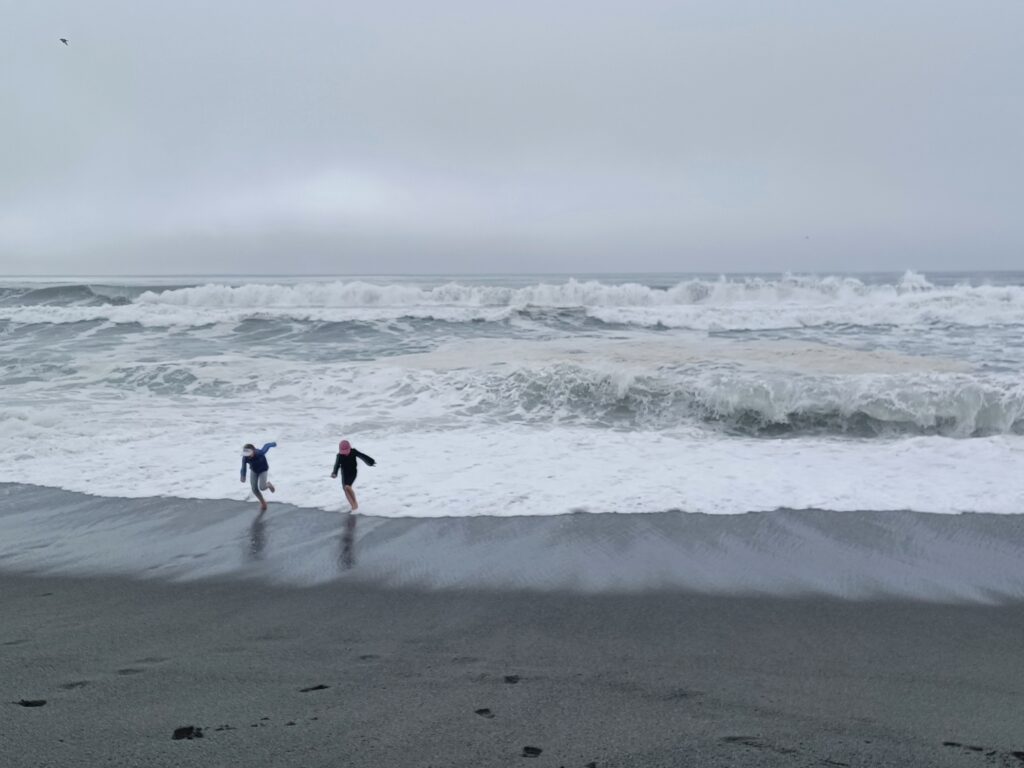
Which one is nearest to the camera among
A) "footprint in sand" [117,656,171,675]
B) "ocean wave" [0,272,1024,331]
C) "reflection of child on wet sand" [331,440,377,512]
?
"footprint in sand" [117,656,171,675]

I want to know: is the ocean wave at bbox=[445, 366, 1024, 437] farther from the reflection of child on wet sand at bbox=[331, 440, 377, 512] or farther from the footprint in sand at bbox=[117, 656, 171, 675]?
the footprint in sand at bbox=[117, 656, 171, 675]

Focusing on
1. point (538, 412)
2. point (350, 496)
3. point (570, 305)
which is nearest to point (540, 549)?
point (350, 496)

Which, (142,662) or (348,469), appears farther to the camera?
(348,469)

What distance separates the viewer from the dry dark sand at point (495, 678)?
328cm

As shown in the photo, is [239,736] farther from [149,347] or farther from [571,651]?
[149,347]

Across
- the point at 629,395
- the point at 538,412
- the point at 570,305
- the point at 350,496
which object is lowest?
the point at 350,496

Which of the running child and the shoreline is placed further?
the running child

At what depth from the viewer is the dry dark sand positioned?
328 centimetres

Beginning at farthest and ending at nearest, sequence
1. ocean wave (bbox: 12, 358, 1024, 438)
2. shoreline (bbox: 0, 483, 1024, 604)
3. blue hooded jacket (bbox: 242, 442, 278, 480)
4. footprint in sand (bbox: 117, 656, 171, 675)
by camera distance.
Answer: ocean wave (bbox: 12, 358, 1024, 438) < blue hooded jacket (bbox: 242, 442, 278, 480) < shoreline (bbox: 0, 483, 1024, 604) < footprint in sand (bbox: 117, 656, 171, 675)

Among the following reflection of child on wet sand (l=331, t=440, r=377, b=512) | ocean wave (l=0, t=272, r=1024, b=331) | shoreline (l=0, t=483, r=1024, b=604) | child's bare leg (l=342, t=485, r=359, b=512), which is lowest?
shoreline (l=0, t=483, r=1024, b=604)

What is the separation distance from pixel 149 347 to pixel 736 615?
19916 mm

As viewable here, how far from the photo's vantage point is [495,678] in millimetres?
3973

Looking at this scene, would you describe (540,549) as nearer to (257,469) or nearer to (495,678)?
(495,678)

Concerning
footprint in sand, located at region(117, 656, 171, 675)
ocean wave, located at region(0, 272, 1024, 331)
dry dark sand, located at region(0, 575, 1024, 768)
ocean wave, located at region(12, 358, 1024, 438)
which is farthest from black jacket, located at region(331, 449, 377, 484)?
ocean wave, located at region(0, 272, 1024, 331)
